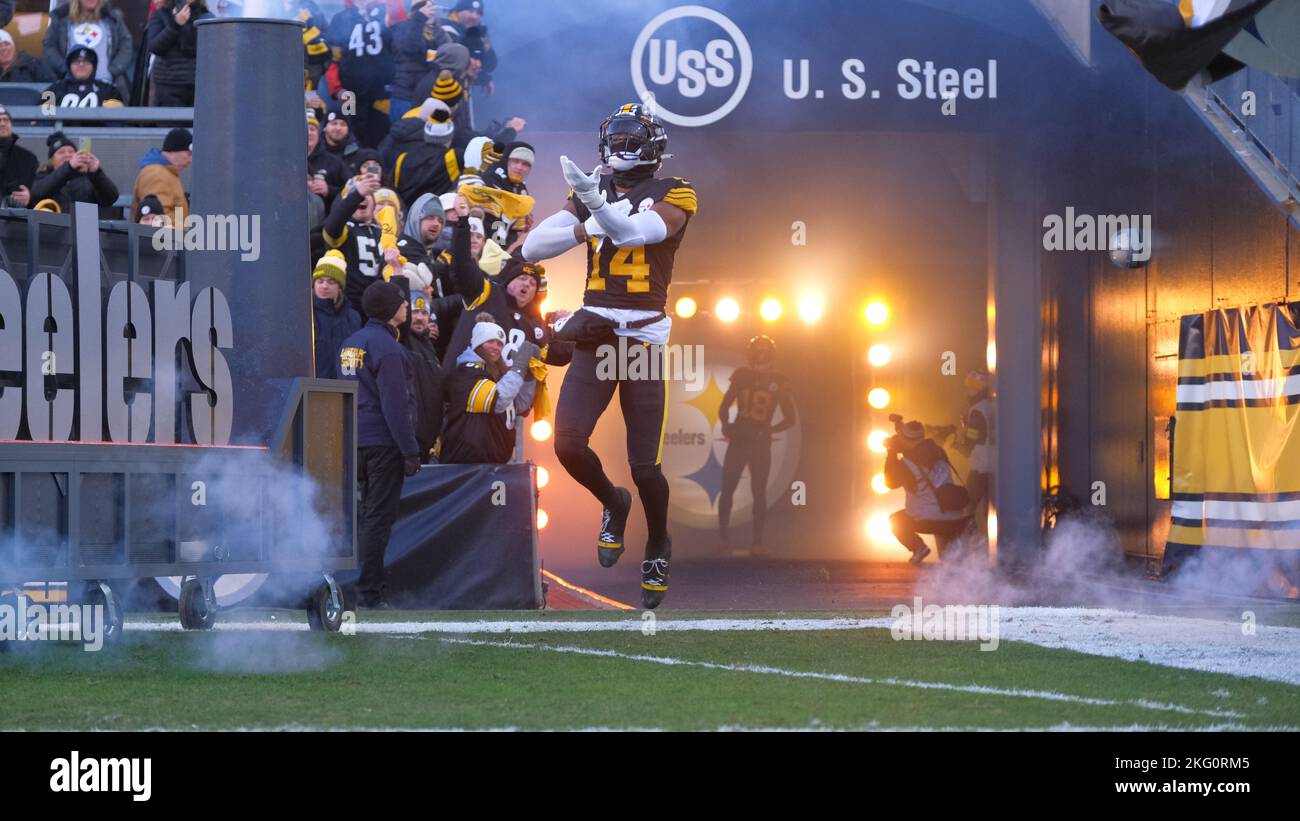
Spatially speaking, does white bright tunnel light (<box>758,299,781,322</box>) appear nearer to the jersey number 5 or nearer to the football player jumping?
the football player jumping

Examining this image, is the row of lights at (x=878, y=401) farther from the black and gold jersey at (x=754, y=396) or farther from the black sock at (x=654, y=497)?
the black sock at (x=654, y=497)

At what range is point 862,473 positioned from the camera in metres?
17.1

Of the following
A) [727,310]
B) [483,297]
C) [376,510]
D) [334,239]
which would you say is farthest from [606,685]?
[727,310]

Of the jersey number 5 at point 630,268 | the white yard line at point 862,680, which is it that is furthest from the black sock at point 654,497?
the white yard line at point 862,680

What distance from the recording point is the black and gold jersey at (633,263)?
7344 mm

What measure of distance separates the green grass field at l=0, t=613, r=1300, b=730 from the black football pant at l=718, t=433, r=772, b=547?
31.3 feet

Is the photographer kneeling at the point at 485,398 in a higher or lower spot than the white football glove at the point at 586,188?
lower

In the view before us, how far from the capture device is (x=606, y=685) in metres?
5.38

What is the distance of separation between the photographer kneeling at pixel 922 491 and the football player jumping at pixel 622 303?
27.7 feet

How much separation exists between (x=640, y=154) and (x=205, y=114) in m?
2.28

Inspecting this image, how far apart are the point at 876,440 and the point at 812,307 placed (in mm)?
1408

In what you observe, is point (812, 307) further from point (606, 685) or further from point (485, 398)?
point (606, 685)
